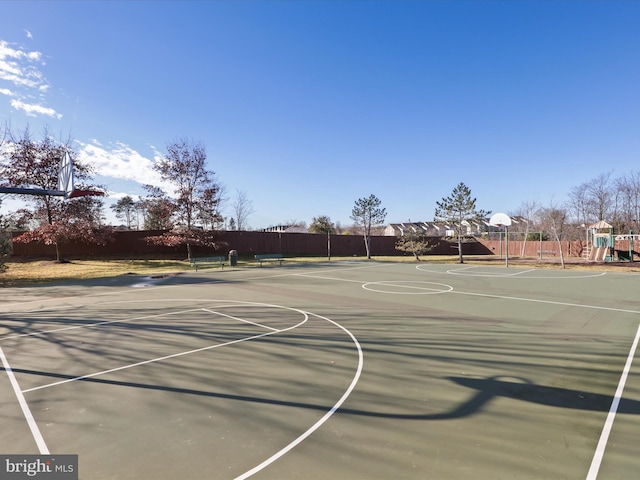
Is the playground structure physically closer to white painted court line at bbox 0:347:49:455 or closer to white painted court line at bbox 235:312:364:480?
white painted court line at bbox 235:312:364:480

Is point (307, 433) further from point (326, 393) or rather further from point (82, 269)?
point (82, 269)

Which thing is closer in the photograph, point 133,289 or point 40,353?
point 40,353

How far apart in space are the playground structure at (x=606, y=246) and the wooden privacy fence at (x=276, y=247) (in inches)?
147

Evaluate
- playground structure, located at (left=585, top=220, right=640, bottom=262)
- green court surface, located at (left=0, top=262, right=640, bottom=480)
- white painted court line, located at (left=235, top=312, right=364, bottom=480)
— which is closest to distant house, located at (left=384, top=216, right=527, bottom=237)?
playground structure, located at (left=585, top=220, right=640, bottom=262)

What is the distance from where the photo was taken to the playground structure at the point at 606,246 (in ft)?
92.4

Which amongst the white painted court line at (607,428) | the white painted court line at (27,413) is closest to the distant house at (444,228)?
the white painted court line at (607,428)

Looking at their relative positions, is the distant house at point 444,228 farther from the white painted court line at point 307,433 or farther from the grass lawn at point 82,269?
the white painted court line at point 307,433

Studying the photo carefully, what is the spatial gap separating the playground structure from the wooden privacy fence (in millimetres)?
3732

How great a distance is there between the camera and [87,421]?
386 cm

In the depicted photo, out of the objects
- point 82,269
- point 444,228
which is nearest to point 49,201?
point 82,269

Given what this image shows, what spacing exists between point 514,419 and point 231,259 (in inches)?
930

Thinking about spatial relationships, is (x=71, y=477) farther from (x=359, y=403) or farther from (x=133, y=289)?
(x=133, y=289)

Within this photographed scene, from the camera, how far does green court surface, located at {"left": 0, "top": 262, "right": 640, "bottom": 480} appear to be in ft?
10.3

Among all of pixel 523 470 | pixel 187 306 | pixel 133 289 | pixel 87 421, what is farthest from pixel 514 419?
pixel 133 289
